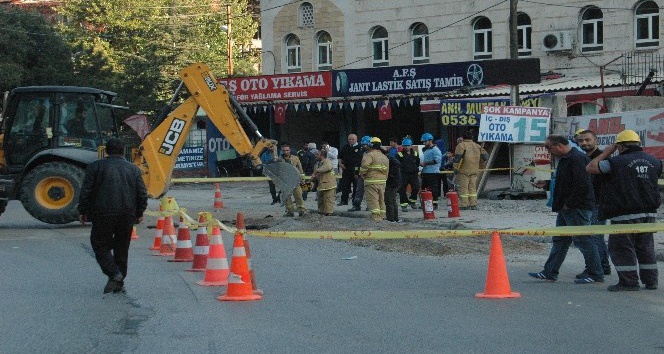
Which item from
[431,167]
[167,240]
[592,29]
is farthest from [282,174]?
[592,29]

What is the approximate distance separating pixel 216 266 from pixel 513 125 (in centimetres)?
1531

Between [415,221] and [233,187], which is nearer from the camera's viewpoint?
[415,221]

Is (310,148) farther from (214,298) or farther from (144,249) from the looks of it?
(214,298)

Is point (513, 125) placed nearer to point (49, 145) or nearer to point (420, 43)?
point (49, 145)

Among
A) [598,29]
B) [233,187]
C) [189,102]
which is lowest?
[233,187]

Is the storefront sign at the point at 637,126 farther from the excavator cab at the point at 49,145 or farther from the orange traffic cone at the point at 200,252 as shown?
the orange traffic cone at the point at 200,252

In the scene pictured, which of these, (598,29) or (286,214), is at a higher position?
(598,29)

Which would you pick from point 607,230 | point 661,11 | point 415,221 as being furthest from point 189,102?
point 661,11

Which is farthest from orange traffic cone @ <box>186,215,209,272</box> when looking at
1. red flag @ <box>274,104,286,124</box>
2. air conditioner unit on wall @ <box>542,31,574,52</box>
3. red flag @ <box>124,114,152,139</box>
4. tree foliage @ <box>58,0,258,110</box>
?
tree foliage @ <box>58,0,258,110</box>

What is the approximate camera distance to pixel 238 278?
1159 cm

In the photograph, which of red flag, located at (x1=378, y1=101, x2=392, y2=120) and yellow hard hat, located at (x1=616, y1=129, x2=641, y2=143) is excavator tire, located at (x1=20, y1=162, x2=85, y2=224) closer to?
yellow hard hat, located at (x1=616, y1=129, x2=641, y2=143)

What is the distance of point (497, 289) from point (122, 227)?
3.96 metres

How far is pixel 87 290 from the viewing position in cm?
1255

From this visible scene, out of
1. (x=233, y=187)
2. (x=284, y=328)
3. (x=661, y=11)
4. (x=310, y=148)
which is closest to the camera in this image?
(x=284, y=328)
